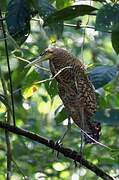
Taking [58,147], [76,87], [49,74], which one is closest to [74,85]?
[76,87]

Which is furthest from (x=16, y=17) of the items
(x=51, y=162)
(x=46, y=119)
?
(x=46, y=119)

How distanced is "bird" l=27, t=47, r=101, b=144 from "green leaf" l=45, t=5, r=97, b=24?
212 millimetres

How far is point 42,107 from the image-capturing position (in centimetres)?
361

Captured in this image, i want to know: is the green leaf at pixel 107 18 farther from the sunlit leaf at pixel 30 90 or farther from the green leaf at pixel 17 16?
the sunlit leaf at pixel 30 90

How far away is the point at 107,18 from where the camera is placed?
3.92ft

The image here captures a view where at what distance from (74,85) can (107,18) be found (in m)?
0.36

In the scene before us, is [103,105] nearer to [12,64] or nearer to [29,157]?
[12,64]

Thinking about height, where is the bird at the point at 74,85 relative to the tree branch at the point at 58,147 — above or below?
above

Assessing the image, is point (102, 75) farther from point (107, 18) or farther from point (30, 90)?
point (30, 90)

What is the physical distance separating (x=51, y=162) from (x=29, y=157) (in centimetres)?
16

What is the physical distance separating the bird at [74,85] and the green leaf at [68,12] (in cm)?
21

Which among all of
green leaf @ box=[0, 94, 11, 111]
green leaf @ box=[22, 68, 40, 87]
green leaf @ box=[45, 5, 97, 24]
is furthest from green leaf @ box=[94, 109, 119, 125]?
green leaf @ box=[22, 68, 40, 87]

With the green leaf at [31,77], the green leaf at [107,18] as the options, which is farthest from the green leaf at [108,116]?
the green leaf at [31,77]

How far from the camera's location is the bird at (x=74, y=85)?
1.52 meters
